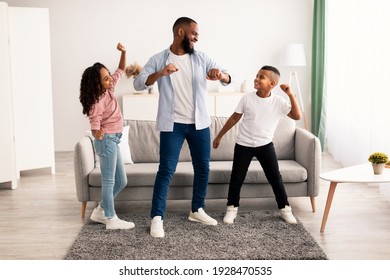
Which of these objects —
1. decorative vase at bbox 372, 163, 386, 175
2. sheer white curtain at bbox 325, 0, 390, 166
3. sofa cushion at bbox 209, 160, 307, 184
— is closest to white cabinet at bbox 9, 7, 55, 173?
sofa cushion at bbox 209, 160, 307, 184

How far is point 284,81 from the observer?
753 cm

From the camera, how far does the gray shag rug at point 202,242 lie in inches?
127

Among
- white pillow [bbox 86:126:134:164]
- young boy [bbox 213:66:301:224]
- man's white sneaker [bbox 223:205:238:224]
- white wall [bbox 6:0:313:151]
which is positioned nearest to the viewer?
young boy [bbox 213:66:301:224]

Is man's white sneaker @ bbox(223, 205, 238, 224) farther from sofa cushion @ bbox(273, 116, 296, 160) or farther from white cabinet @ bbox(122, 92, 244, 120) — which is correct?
white cabinet @ bbox(122, 92, 244, 120)

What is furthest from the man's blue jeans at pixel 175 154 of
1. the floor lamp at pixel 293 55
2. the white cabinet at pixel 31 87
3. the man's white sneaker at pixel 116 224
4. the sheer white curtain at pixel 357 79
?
the floor lamp at pixel 293 55

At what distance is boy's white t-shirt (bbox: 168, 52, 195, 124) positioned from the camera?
3551 millimetres

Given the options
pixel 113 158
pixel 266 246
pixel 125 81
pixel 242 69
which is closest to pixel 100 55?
pixel 125 81

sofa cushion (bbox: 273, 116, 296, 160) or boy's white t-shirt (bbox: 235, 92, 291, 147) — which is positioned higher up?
boy's white t-shirt (bbox: 235, 92, 291, 147)

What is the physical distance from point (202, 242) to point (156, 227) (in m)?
0.33

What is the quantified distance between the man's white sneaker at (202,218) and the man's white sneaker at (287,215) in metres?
0.46

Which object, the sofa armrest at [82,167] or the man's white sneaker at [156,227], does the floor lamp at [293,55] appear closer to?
the sofa armrest at [82,167]

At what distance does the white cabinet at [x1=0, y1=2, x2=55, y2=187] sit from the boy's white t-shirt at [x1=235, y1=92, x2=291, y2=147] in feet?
8.56

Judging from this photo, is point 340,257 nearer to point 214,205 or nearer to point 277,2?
point 214,205
